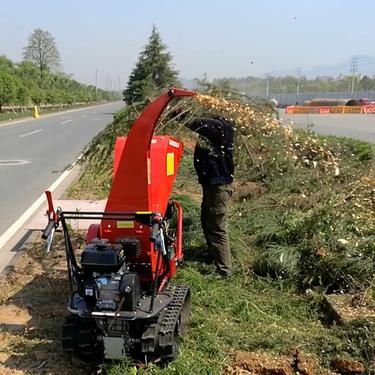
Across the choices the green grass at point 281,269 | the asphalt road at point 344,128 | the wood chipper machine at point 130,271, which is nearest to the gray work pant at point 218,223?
the green grass at point 281,269

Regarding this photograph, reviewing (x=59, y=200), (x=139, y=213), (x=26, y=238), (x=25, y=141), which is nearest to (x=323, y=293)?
(x=139, y=213)

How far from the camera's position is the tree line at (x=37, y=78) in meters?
53.7

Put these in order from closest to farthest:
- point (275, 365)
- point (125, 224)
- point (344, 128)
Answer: point (275, 365), point (125, 224), point (344, 128)

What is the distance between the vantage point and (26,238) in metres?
7.98

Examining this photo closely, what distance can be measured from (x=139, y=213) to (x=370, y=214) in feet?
14.1

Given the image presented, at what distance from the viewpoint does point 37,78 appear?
8231 centimetres

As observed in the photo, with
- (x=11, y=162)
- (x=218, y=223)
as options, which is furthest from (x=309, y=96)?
(x=218, y=223)

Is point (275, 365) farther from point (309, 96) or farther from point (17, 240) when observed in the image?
point (309, 96)

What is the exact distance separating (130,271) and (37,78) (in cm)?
8275

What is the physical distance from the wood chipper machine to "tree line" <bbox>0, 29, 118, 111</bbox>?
48.5 metres

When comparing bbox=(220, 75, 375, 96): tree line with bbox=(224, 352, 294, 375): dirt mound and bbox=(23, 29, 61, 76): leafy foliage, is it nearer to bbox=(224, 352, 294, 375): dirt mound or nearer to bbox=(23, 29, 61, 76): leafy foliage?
bbox=(23, 29, 61, 76): leafy foliage

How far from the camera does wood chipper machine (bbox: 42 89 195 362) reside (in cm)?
379

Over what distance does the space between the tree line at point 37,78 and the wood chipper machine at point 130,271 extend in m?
48.5

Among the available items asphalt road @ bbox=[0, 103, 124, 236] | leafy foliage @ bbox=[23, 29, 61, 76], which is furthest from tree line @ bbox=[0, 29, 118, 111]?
asphalt road @ bbox=[0, 103, 124, 236]
